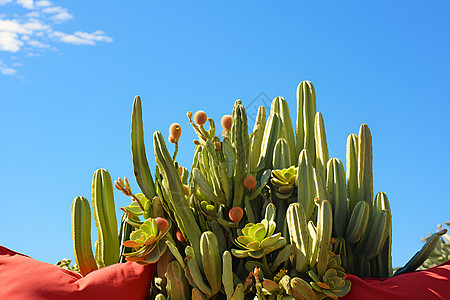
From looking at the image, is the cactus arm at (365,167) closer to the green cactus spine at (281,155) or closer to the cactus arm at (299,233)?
the green cactus spine at (281,155)

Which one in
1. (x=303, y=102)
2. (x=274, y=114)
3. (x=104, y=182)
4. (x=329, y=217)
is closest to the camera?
(x=329, y=217)

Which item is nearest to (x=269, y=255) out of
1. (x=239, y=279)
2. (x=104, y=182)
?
(x=239, y=279)

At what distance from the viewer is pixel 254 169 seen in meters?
1.33

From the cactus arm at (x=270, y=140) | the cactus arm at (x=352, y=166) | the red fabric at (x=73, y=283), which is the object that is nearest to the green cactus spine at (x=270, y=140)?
the cactus arm at (x=270, y=140)

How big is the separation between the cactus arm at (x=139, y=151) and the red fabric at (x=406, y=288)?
0.55m

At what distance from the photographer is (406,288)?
1169 millimetres

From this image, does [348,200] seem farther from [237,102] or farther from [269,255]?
[237,102]

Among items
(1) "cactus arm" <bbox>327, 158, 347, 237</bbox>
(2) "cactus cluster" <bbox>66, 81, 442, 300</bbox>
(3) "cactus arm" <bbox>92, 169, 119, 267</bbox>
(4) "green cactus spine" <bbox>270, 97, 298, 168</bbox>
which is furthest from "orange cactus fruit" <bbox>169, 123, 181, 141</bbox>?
(1) "cactus arm" <bbox>327, 158, 347, 237</bbox>

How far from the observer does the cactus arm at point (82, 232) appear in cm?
133

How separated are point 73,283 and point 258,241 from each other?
0.48 metres

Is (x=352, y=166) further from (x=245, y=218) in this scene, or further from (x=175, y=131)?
(x=175, y=131)

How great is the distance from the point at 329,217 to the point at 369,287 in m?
0.22

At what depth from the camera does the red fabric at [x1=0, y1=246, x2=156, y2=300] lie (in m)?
1.17

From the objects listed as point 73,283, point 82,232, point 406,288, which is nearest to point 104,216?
point 82,232
